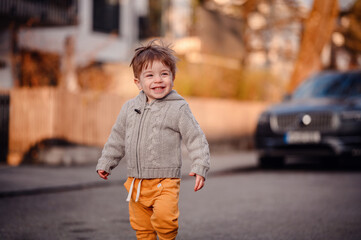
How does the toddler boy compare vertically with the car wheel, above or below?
above

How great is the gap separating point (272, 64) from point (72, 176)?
25142 mm

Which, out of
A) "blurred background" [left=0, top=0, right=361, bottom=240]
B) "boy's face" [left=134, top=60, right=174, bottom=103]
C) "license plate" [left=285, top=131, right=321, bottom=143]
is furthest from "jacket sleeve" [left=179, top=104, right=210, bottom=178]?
"license plate" [left=285, top=131, right=321, bottom=143]

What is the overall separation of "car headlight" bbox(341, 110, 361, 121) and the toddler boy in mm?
7499

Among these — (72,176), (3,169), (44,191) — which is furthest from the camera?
(3,169)

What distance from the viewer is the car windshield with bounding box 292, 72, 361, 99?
11969mm

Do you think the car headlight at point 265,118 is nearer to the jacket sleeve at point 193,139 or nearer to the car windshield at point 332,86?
the car windshield at point 332,86

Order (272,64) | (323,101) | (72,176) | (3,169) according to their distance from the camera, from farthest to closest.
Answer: (272,64)
(323,101)
(3,169)
(72,176)

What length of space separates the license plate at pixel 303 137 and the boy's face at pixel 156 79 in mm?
7399

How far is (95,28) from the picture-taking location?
23.4 m

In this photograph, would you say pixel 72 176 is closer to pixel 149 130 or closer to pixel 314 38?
pixel 149 130

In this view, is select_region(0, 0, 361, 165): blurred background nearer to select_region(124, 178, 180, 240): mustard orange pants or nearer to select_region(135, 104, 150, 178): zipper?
select_region(135, 104, 150, 178): zipper

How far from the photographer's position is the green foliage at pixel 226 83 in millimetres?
16177

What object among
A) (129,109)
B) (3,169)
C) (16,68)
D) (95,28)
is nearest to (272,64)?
(95,28)

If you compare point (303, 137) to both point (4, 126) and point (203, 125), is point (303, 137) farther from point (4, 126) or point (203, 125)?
point (4, 126)
